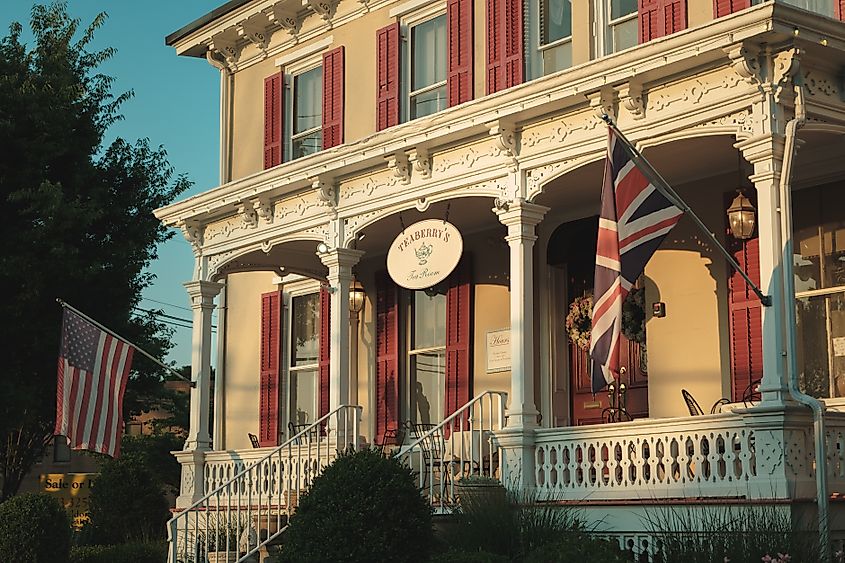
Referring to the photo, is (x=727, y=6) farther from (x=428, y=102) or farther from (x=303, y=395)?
(x=303, y=395)

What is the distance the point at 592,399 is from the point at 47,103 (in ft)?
37.3

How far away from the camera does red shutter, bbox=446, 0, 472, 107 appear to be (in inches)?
623

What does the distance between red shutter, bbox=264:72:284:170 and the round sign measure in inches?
218

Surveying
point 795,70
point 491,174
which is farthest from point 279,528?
point 795,70

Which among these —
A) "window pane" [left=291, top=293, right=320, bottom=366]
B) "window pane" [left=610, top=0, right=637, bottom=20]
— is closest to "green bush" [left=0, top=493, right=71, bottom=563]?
"window pane" [left=291, top=293, right=320, bottom=366]

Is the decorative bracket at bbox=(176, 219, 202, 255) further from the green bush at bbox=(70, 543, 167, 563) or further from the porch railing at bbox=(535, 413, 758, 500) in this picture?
the porch railing at bbox=(535, 413, 758, 500)

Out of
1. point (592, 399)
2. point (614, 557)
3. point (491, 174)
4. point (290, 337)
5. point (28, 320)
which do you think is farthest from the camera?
point (28, 320)

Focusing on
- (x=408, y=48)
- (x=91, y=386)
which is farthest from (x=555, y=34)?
(x=91, y=386)

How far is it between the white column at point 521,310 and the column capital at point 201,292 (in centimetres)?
556

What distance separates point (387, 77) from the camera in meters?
17.0

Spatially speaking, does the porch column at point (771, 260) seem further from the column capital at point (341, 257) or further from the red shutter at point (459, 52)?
the column capital at point (341, 257)

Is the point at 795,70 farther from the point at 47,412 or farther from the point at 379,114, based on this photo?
the point at 47,412

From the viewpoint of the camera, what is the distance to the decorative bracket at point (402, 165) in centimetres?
1422

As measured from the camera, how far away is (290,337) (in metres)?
19.0
